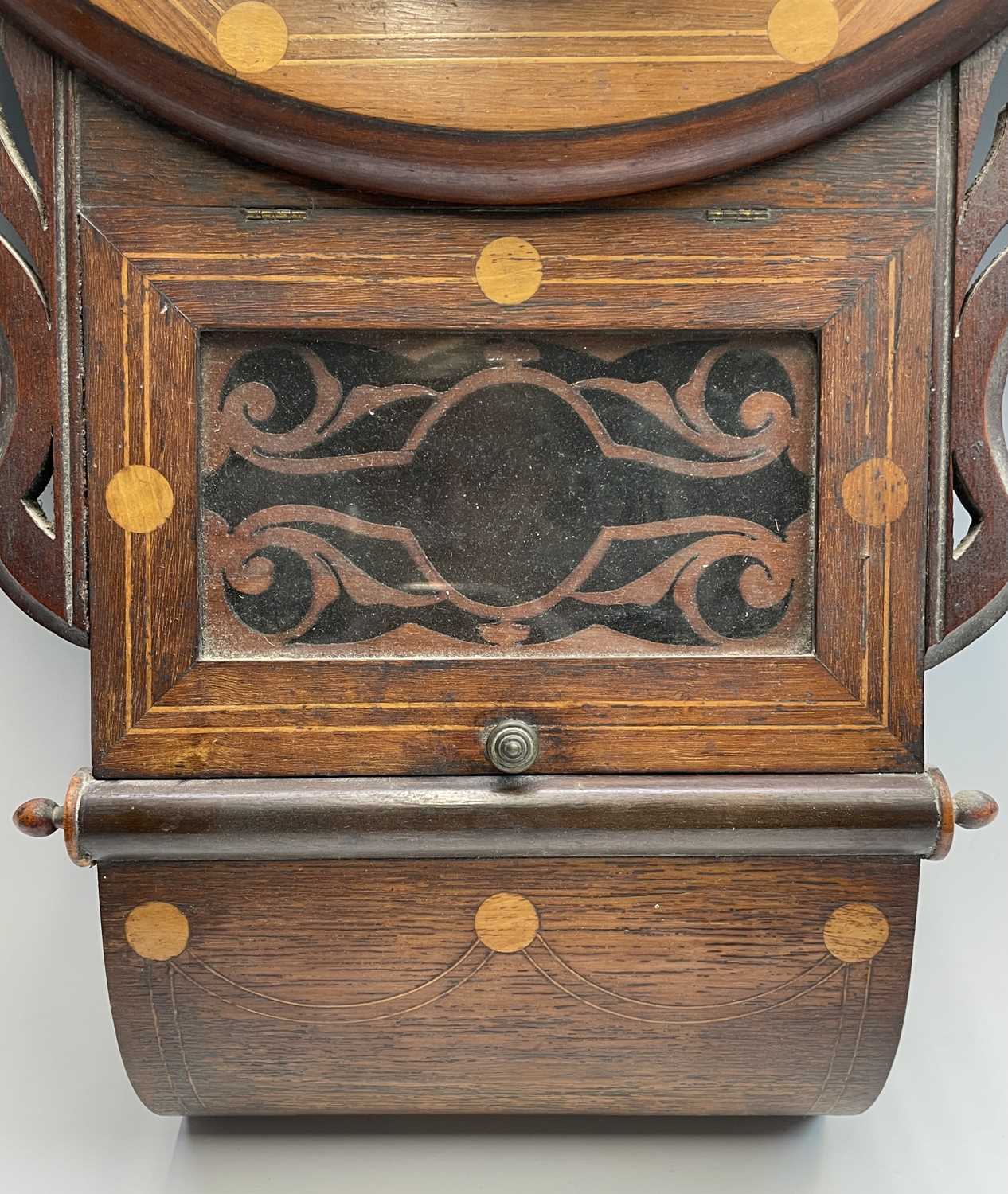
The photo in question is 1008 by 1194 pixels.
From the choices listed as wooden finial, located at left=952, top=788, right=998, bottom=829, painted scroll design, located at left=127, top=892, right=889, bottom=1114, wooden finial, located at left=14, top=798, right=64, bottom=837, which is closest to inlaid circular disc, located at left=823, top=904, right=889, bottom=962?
painted scroll design, located at left=127, top=892, right=889, bottom=1114

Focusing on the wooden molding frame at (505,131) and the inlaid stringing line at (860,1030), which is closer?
the wooden molding frame at (505,131)

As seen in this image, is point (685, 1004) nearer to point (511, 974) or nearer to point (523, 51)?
point (511, 974)

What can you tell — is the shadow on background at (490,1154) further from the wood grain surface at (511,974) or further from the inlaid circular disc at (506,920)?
the inlaid circular disc at (506,920)

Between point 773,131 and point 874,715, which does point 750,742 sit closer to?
point 874,715

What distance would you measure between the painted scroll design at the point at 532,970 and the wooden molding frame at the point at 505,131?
56 centimetres

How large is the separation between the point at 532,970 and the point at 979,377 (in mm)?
593

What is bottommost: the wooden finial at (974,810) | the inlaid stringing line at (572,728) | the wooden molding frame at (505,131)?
the wooden finial at (974,810)

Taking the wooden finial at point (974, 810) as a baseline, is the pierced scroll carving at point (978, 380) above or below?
above

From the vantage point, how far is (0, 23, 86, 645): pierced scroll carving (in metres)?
0.96

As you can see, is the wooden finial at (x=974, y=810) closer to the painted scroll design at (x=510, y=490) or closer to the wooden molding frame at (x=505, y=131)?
the painted scroll design at (x=510, y=490)

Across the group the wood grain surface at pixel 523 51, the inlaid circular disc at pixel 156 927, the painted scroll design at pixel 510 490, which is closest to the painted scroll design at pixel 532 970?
the inlaid circular disc at pixel 156 927

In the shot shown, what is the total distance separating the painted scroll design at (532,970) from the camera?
3.37 ft

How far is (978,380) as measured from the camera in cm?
99

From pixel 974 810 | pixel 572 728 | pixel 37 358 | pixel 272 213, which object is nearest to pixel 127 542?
pixel 37 358
